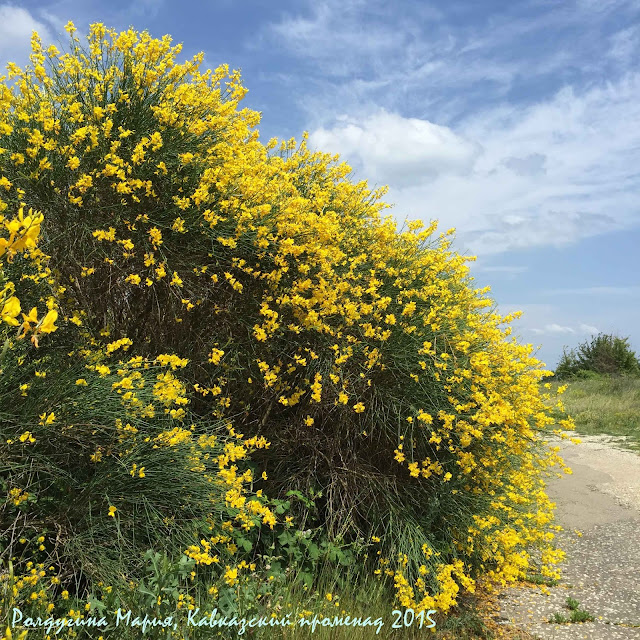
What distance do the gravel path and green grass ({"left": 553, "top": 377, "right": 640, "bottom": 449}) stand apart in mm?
3533

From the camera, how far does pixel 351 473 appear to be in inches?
147

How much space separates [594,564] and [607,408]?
1052 centimetres

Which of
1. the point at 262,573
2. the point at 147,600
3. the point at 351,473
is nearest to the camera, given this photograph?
the point at 147,600

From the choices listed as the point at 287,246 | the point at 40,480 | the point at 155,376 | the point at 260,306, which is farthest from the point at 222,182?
the point at 40,480

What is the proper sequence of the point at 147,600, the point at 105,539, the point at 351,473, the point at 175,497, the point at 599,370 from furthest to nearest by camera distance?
the point at 599,370 → the point at 351,473 → the point at 175,497 → the point at 105,539 → the point at 147,600

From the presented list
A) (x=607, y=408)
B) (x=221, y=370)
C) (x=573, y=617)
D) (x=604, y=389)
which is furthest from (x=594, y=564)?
(x=604, y=389)

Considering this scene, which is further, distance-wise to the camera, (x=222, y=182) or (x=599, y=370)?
(x=599, y=370)

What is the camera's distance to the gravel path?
3.70 metres

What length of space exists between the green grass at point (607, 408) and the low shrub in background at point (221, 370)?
26.7 ft

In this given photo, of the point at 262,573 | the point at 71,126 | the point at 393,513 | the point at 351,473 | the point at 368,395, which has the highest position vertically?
the point at 71,126

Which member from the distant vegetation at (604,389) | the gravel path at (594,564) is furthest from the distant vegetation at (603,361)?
the gravel path at (594,564)

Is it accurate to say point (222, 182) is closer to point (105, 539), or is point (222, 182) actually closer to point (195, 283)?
point (195, 283)

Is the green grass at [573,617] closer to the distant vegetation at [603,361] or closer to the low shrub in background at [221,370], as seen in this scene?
the low shrub in background at [221,370]

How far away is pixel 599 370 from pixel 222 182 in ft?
75.5
